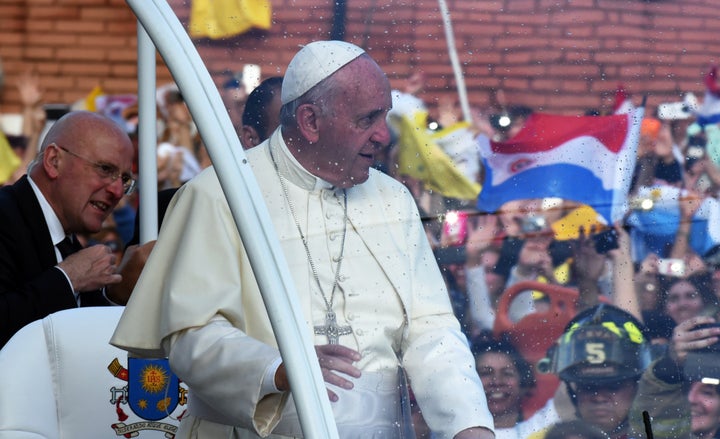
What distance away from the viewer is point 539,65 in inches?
86.9

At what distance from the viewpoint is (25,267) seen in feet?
13.2

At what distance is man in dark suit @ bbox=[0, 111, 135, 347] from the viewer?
12.8 feet

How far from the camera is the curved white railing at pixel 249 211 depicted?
2012 mm

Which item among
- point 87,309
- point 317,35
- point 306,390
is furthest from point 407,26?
point 87,309

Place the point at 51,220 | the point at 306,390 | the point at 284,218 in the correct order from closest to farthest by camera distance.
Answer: the point at 306,390
the point at 284,218
the point at 51,220

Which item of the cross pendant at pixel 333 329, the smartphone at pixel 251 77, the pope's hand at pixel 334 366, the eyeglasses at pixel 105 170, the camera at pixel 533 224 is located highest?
the smartphone at pixel 251 77

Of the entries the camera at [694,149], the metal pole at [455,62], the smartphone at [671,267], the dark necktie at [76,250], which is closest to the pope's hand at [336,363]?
the metal pole at [455,62]

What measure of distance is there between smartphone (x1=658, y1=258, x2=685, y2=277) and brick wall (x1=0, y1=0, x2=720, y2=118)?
27 centimetres

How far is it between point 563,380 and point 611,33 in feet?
1.97

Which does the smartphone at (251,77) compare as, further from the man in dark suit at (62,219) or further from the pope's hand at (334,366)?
the man in dark suit at (62,219)

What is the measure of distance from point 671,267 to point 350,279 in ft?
1.82

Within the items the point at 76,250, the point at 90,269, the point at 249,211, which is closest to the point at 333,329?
the point at 249,211

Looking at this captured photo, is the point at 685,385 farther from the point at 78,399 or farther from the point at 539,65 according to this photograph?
the point at 78,399

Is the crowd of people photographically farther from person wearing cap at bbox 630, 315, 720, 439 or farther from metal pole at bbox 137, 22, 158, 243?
metal pole at bbox 137, 22, 158, 243
